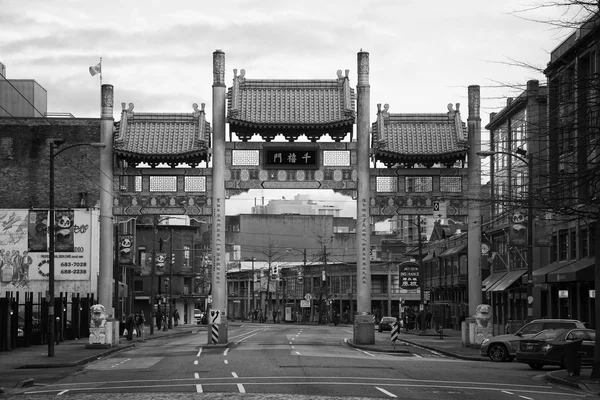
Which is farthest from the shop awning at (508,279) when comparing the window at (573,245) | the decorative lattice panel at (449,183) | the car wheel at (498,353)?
the car wheel at (498,353)

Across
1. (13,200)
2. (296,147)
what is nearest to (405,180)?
(296,147)

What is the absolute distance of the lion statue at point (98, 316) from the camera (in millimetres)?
42281

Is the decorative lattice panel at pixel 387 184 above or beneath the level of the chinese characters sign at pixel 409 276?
above

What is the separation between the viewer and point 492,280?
6625cm

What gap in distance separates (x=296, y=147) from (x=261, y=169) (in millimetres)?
1856

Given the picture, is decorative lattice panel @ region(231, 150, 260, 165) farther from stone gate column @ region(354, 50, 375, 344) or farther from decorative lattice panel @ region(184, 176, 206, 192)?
stone gate column @ region(354, 50, 375, 344)

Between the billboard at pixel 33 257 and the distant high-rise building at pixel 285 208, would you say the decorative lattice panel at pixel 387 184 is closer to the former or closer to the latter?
the billboard at pixel 33 257

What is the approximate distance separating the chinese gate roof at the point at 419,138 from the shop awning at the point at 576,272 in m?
8.10

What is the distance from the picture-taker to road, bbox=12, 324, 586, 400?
22.4 meters

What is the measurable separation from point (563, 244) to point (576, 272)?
7.70 meters

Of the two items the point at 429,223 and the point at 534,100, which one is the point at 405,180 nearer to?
the point at 534,100

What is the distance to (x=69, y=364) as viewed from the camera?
34562mm

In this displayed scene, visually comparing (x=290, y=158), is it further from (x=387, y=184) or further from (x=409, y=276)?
(x=409, y=276)

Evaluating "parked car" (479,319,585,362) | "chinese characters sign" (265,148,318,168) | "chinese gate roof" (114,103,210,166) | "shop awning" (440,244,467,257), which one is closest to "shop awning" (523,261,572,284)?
"parked car" (479,319,585,362)
